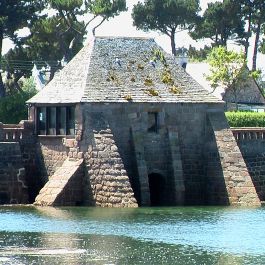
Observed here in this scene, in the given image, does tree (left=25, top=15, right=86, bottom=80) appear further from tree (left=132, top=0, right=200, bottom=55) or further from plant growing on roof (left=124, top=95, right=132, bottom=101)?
plant growing on roof (left=124, top=95, right=132, bottom=101)

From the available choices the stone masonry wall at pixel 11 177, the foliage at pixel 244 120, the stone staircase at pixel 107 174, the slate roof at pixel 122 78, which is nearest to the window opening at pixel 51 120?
the slate roof at pixel 122 78

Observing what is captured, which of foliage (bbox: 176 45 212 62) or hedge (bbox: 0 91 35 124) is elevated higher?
foliage (bbox: 176 45 212 62)

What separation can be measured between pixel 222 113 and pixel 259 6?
60.6 meters

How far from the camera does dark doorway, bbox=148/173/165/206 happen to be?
81625mm

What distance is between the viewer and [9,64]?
410 feet

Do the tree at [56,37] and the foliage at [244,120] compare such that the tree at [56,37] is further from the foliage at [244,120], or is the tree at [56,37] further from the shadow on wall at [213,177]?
the shadow on wall at [213,177]

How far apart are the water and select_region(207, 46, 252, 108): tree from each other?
39.9 metres

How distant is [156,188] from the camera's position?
82312 mm

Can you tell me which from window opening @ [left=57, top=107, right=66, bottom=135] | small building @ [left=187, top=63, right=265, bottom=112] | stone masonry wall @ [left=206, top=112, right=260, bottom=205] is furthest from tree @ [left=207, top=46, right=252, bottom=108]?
window opening @ [left=57, top=107, right=66, bottom=135]

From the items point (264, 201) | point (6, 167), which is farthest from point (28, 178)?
point (264, 201)

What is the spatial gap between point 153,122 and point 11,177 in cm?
836

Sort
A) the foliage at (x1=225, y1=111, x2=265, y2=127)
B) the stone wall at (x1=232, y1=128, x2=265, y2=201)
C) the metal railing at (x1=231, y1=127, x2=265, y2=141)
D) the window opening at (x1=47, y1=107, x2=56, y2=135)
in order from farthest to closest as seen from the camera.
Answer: the foliage at (x1=225, y1=111, x2=265, y2=127), the metal railing at (x1=231, y1=127, x2=265, y2=141), the stone wall at (x1=232, y1=128, x2=265, y2=201), the window opening at (x1=47, y1=107, x2=56, y2=135)

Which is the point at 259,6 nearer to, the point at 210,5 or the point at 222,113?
the point at 210,5

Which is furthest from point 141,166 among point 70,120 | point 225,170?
point 70,120
